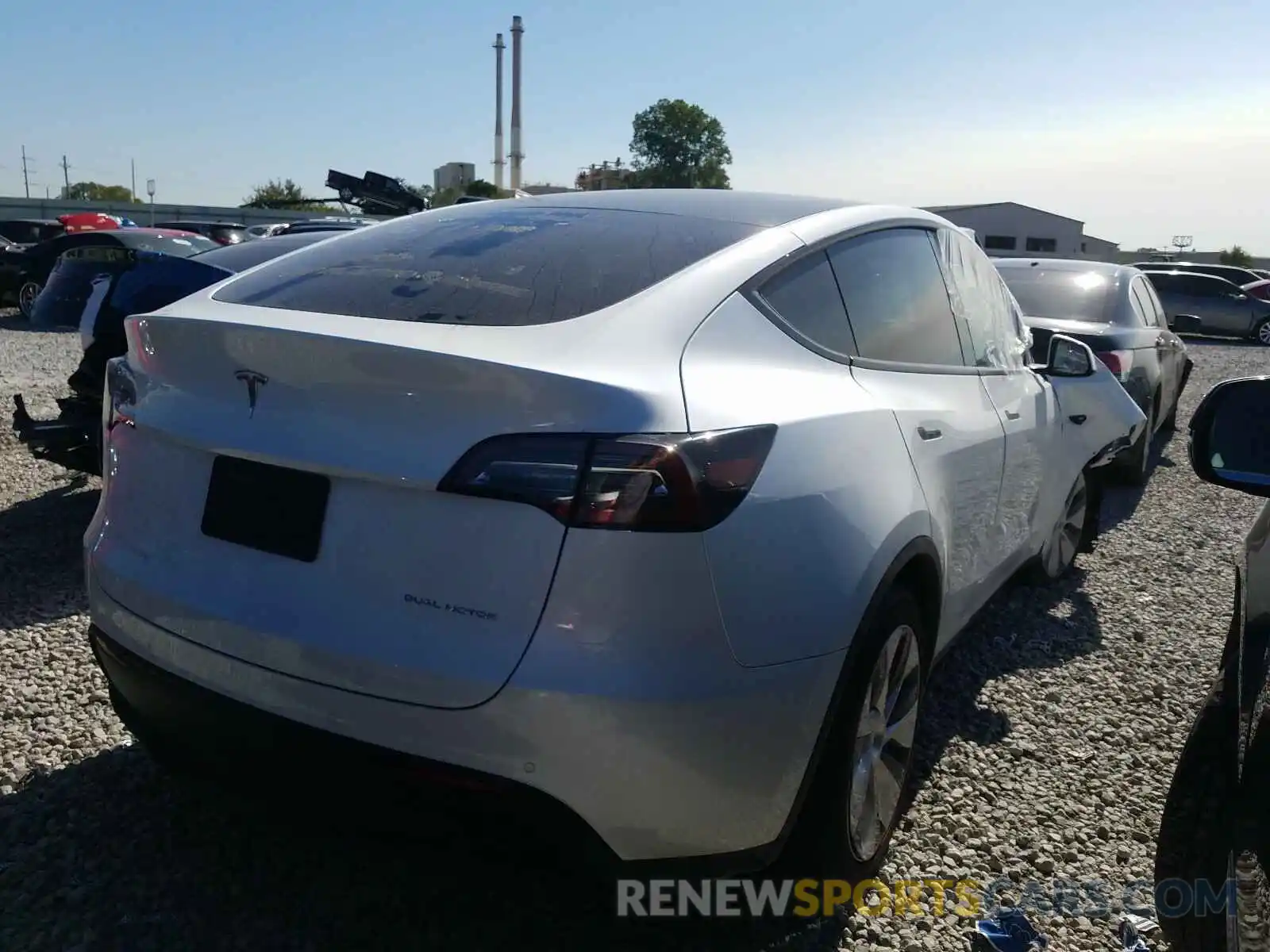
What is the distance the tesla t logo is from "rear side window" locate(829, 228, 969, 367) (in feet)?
4.76

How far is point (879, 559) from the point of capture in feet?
7.69

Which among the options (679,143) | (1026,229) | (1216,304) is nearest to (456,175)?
(1216,304)

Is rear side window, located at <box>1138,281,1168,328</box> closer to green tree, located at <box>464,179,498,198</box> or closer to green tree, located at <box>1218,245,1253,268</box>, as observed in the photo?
green tree, located at <box>464,179,498,198</box>

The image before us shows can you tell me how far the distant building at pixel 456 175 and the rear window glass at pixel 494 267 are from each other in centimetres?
3623

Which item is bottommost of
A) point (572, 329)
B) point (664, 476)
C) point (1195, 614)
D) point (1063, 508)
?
point (1195, 614)

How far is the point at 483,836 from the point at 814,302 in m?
1.48

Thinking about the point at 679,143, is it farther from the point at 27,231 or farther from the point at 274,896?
the point at 274,896

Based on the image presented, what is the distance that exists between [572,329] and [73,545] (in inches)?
158

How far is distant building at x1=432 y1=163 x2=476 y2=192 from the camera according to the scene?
37531 mm

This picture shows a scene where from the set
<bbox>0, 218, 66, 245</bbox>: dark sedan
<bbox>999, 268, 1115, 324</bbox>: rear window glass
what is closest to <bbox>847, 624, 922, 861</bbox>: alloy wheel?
<bbox>999, 268, 1115, 324</bbox>: rear window glass

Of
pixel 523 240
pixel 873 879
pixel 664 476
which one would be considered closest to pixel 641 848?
pixel 664 476

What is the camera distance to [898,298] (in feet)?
10.2

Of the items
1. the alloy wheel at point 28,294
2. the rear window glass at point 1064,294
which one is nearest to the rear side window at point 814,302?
A: the rear window glass at point 1064,294

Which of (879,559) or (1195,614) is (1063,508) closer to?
(1195,614)
